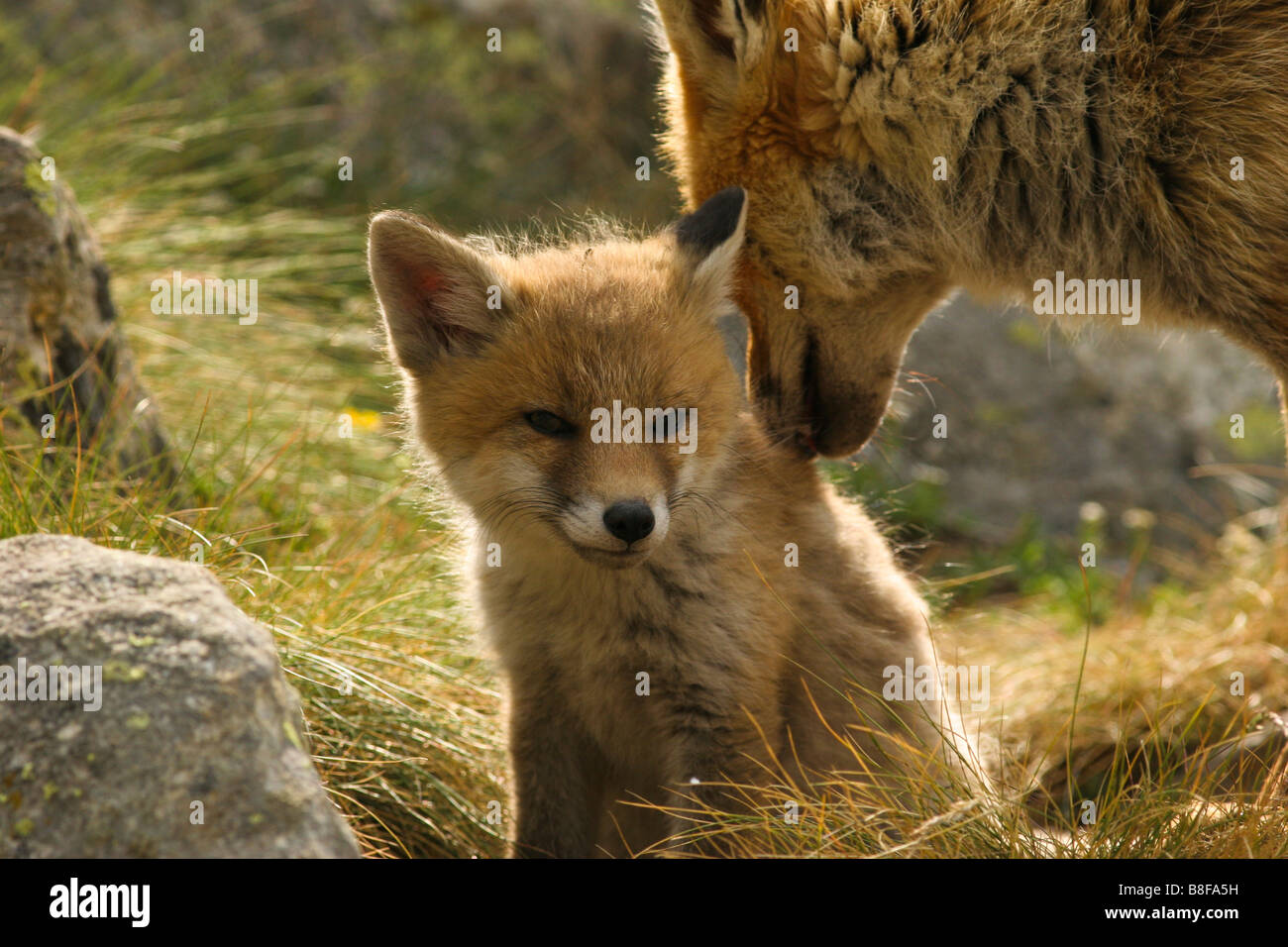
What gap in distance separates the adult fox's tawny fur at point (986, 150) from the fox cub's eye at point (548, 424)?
114 centimetres

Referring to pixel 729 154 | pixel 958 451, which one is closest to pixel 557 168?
pixel 958 451

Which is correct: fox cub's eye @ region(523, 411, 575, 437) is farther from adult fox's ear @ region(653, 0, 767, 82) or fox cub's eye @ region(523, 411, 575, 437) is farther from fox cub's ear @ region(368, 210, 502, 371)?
adult fox's ear @ region(653, 0, 767, 82)

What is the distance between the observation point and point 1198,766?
357 centimetres

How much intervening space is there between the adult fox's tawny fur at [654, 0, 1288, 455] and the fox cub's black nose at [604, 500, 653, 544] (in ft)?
4.38

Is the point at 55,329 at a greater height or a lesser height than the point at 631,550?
greater

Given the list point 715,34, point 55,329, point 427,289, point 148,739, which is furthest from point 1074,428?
point 148,739

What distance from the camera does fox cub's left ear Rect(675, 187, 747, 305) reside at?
3934mm

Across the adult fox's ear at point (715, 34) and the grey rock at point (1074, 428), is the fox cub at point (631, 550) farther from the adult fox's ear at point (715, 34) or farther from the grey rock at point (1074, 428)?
the grey rock at point (1074, 428)

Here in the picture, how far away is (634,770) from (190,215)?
18.8 ft

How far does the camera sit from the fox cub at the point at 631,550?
361 cm

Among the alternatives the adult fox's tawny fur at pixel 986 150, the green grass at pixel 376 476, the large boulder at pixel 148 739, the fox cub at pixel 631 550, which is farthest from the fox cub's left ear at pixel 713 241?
the large boulder at pixel 148 739

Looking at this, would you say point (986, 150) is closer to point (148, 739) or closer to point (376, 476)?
point (148, 739)

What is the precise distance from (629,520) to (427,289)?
1.11 meters

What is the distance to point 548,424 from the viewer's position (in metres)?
3.60
